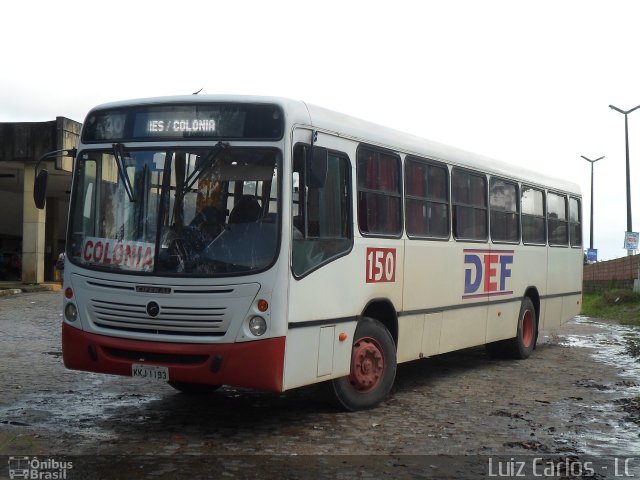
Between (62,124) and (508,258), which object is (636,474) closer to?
(508,258)

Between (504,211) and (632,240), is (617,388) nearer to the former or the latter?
(504,211)

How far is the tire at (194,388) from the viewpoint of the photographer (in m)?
9.35

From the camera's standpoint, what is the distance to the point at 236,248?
283 inches

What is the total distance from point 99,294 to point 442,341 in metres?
4.58

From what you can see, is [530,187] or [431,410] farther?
[530,187]

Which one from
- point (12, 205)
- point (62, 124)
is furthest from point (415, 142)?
point (12, 205)

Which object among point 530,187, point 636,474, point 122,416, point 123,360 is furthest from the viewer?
point 530,187

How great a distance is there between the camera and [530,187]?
14.0 meters

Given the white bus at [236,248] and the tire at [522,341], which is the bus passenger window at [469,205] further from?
the tire at [522,341]

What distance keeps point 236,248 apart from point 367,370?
228 cm

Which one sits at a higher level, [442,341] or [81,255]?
[81,255]

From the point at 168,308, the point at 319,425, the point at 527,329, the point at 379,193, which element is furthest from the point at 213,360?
the point at 527,329

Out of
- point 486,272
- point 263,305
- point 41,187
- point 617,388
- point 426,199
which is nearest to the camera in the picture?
point 263,305

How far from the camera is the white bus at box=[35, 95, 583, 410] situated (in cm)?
712
